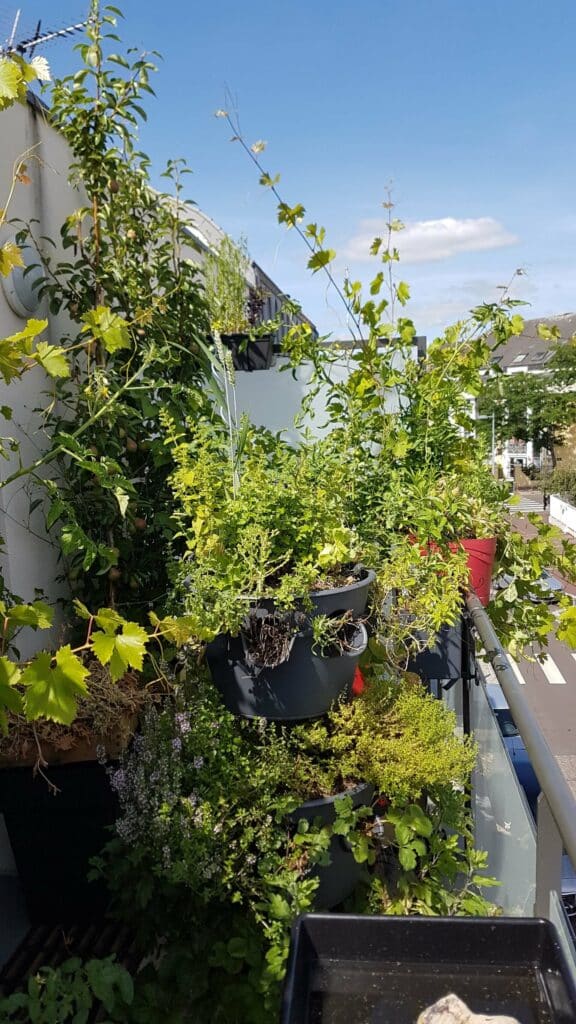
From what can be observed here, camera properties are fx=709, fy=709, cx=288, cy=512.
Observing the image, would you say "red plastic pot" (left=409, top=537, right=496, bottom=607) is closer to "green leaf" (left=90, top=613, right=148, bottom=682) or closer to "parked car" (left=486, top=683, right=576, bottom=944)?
"parked car" (left=486, top=683, right=576, bottom=944)

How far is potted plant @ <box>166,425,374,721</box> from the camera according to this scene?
1471mm

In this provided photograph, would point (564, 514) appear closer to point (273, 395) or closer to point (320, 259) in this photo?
point (273, 395)

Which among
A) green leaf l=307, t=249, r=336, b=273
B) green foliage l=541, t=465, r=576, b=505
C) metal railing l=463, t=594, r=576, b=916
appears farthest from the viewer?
green foliage l=541, t=465, r=576, b=505

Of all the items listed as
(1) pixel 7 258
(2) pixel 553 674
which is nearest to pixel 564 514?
(2) pixel 553 674

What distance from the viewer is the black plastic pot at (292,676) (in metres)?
1.49

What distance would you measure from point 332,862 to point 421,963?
969 mm

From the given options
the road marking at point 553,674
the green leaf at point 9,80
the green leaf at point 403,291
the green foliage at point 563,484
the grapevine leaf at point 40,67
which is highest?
the grapevine leaf at point 40,67

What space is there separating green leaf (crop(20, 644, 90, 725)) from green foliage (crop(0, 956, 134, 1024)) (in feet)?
2.74

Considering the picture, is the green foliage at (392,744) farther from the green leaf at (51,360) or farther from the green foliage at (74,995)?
the green leaf at (51,360)

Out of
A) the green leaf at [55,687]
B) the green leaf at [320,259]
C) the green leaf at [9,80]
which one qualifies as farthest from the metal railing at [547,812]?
the green leaf at [320,259]

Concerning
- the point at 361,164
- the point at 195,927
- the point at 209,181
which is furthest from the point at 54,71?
the point at 195,927

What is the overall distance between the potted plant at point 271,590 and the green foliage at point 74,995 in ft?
1.92

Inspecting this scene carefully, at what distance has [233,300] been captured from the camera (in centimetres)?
421

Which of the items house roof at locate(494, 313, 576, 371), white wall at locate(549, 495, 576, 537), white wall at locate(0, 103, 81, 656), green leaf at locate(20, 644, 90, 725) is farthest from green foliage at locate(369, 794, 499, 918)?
house roof at locate(494, 313, 576, 371)
